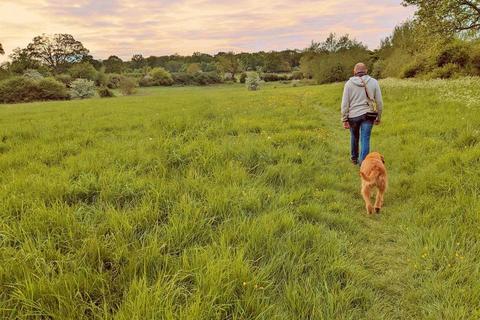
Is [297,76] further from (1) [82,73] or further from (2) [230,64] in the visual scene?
(1) [82,73]

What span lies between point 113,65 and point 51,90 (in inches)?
2333

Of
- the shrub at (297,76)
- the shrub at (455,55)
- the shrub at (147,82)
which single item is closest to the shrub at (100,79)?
the shrub at (147,82)

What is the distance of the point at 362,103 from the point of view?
6934 millimetres

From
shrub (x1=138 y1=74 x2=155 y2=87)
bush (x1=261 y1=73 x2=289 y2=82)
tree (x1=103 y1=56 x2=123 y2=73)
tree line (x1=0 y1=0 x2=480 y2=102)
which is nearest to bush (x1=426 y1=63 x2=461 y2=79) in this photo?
tree line (x1=0 y1=0 x2=480 y2=102)

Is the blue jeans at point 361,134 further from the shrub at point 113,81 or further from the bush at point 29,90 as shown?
the shrub at point 113,81

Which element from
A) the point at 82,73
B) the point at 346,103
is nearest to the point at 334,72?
the point at 82,73

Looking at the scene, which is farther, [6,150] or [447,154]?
[6,150]

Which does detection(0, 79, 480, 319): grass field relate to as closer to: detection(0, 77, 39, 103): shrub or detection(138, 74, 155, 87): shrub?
detection(0, 77, 39, 103): shrub

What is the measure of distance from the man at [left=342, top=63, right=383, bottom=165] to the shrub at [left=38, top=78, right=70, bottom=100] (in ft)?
172

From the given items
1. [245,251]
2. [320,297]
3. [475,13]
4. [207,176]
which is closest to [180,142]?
[207,176]

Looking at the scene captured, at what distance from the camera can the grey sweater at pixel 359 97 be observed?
6863 mm

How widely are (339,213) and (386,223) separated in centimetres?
69

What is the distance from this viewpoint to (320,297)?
8.95 feet

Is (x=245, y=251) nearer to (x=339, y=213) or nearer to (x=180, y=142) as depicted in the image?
(x=339, y=213)
